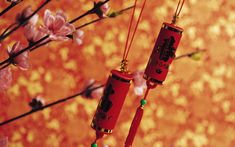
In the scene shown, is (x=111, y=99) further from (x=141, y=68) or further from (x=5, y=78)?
(x=141, y=68)

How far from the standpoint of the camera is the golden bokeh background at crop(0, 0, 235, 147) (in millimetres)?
1791

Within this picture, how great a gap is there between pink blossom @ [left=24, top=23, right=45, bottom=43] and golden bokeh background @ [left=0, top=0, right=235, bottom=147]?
0.95 m

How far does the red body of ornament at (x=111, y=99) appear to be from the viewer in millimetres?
965

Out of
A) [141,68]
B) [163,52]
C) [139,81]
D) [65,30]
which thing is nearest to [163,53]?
[163,52]

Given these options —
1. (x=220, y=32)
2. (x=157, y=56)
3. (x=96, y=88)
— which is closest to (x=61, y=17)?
(x=96, y=88)

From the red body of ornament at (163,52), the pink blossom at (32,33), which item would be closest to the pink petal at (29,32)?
the pink blossom at (32,33)

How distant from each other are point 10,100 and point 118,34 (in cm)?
59

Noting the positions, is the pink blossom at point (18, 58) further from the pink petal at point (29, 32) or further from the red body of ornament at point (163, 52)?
the red body of ornament at point (163, 52)

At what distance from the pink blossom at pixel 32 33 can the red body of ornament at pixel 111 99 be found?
227 millimetres

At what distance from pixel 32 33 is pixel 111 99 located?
0.28 meters

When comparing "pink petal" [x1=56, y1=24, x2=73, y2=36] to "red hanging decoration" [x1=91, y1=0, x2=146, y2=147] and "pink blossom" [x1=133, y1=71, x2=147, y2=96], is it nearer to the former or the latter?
"red hanging decoration" [x1=91, y1=0, x2=146, y2=147]

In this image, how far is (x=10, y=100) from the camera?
5.87ft

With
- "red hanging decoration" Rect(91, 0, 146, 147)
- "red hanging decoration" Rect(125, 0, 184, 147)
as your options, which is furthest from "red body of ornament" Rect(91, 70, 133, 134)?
"red hanging decoration" Rect(125, 0, 184, 147)

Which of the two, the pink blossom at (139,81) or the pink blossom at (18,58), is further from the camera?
the pink blossom at (139,81)
